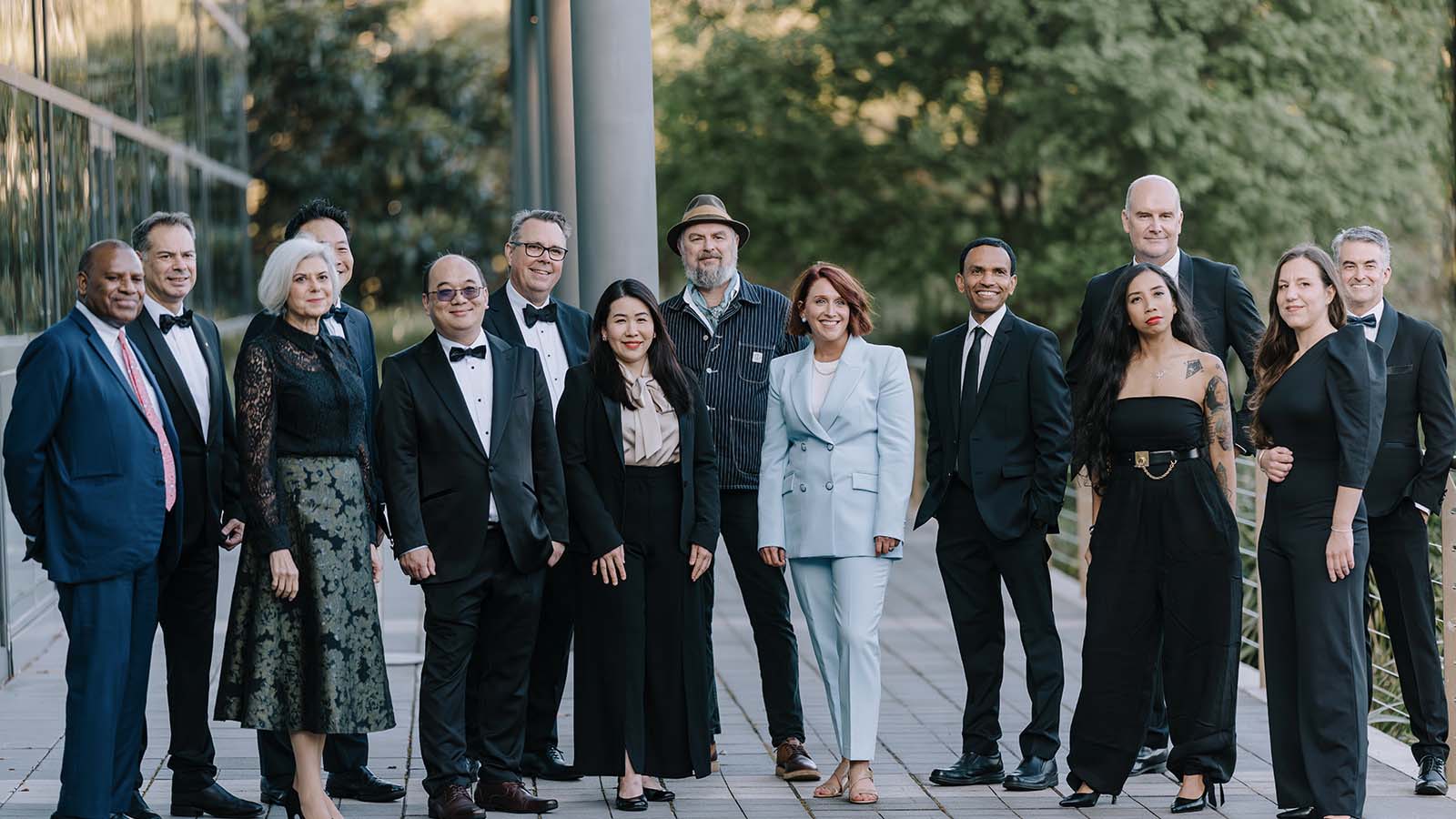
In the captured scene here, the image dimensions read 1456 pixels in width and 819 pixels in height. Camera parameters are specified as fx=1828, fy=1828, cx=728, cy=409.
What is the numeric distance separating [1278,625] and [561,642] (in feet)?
8.22

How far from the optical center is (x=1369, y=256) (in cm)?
649

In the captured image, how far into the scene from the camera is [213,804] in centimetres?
596

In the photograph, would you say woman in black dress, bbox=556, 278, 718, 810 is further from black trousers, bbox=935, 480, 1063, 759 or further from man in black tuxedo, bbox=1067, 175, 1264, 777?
man in black tuxedo, bbox=1067, 175, 1264, 777

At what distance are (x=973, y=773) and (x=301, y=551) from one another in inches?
98.1

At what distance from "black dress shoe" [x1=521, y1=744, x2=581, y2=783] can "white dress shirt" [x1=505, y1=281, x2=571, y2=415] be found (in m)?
1.26

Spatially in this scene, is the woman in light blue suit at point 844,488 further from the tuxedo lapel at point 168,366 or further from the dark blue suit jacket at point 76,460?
the dark blue suit jacket at point 76,460

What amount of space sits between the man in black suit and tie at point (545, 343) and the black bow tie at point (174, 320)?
44.8 inches

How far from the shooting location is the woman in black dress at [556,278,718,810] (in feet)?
20.2

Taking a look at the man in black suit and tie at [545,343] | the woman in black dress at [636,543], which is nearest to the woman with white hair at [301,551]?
the woman in black dress at [636,543]

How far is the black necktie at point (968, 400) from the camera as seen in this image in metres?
6.51

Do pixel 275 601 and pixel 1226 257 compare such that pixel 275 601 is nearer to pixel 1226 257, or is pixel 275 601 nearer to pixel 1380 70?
pixel 1226 257

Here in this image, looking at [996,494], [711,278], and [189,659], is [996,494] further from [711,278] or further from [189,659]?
[189,659]

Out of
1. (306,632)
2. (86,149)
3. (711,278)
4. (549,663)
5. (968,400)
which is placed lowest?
(549,663)

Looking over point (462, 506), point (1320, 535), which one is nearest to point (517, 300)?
point (462, 506)
